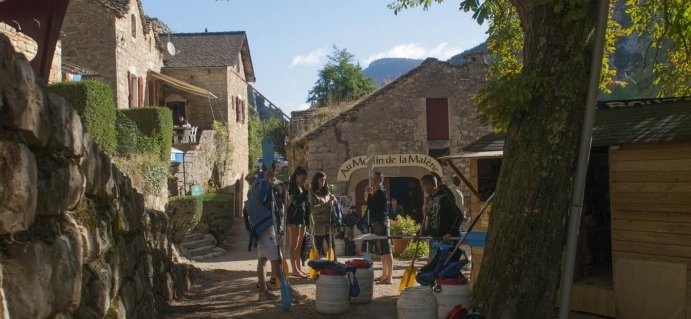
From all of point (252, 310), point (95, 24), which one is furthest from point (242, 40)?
point (252, 310)

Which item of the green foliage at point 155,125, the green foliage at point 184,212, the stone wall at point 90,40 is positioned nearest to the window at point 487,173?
the green foliage at point 184,212

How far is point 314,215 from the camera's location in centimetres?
1118

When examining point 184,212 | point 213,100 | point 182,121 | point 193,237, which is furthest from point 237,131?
point 184,212

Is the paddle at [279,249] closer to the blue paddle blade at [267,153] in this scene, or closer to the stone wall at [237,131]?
the blue paddle blade at [267,153]

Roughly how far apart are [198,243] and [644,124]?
13.2 metres

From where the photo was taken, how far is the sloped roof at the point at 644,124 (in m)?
6.95

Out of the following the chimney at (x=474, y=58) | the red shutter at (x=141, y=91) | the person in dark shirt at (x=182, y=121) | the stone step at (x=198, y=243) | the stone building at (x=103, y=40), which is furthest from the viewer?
the person in dark shirt at (x=182, y=121)

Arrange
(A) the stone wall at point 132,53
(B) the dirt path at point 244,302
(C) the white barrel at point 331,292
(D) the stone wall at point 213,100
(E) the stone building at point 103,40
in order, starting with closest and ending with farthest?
(C) the white barrel at point 331,292
(B) the dirt path at point 244,302
(E) the stone building at point 103,40
(A) the stone wall at point 132,53
(D) the stone wall at point 213,100

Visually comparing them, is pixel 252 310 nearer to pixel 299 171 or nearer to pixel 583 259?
pixel 299 171

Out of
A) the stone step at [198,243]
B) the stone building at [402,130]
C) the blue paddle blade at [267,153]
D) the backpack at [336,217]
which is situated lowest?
the stone step at [198,243]

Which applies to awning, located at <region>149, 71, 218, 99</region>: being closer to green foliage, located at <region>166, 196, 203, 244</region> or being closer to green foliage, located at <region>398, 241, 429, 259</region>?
green foliage, located at <region>166, 196, 203, 244</region>

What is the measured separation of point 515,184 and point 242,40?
1193 inches

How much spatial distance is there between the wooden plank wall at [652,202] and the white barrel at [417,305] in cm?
235

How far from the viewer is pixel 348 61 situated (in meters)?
48.9
